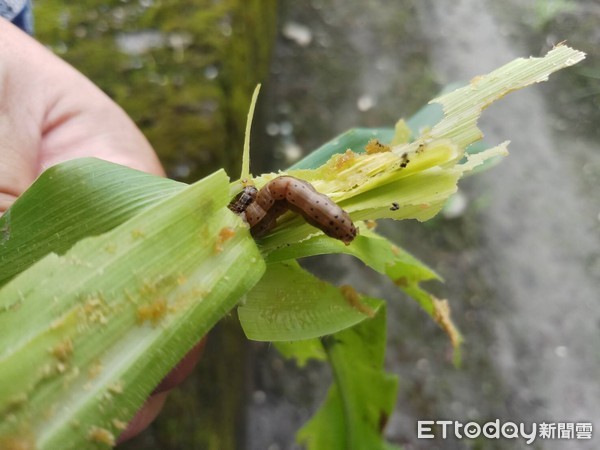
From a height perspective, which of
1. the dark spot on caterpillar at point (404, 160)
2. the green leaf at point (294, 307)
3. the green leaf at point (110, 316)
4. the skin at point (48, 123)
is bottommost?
the green leaf at point (110, 316)

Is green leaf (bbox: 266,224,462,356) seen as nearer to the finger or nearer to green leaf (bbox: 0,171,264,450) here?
green leaf (bbox: 0,171,264,450)

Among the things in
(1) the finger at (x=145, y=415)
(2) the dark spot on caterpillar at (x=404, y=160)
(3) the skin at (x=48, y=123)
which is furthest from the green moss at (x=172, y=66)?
(2) the dark spot on caterpillar at (x=404, y=160)

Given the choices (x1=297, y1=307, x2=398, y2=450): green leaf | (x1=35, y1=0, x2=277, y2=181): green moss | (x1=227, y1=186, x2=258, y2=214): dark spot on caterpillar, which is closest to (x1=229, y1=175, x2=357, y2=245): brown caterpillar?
(x1=227, y1=186, x2=258, y2=214): dark spot on caterpillar

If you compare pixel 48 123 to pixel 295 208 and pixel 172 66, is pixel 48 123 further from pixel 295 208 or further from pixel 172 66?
pixel 172 66

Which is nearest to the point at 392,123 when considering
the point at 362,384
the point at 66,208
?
the point at 362,384

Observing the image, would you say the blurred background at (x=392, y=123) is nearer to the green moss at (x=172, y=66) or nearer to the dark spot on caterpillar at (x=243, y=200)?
the green moss at (x=172, y=66)

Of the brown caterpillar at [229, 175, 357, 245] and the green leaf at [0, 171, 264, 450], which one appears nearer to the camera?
the green leaf at [0, 171, 264, 450]
